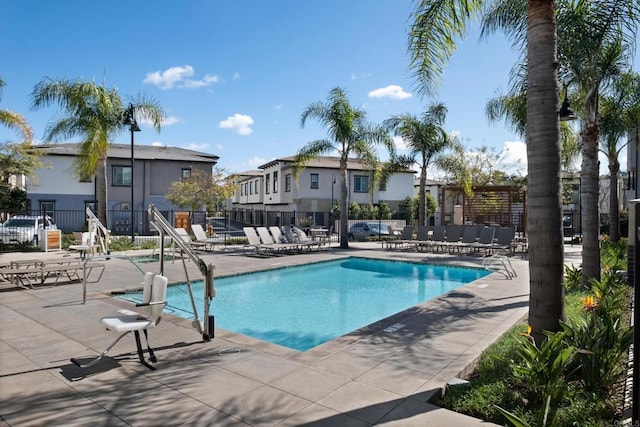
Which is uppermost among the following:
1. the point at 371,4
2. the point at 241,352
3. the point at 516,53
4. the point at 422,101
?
the point at 371,4

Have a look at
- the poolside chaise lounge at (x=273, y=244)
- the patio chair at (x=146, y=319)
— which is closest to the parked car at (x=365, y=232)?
the poolside chaise lounge at (x=273, y=244)

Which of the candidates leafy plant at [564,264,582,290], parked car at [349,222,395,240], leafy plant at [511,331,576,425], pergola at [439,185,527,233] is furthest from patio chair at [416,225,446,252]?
leafy plant at [511,331,576,425]

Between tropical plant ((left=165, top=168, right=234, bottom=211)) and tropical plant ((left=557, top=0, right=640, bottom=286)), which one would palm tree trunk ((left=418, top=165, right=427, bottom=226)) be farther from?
tropical plant ((left=165, top=168, right=234, bottom=211))

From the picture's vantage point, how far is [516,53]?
7.94 metres

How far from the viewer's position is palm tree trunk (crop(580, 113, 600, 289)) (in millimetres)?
8258

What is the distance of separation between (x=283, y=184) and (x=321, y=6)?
25.4m

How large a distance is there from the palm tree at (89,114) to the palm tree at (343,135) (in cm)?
858

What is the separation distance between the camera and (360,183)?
36750mm

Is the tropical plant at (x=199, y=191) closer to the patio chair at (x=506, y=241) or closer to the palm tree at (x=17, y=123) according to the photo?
the palm tree at (x=17, y=123)

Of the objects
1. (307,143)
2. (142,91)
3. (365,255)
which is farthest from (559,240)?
(142,91)

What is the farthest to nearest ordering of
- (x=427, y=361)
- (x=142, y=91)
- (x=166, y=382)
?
1. (x=142, y=91)
2. (x=427, y=361)
3. (x=166, y=382)

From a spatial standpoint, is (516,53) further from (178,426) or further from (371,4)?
(178,426)

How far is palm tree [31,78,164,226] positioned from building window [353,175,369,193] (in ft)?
68.8

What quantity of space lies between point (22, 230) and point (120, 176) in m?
12.4
